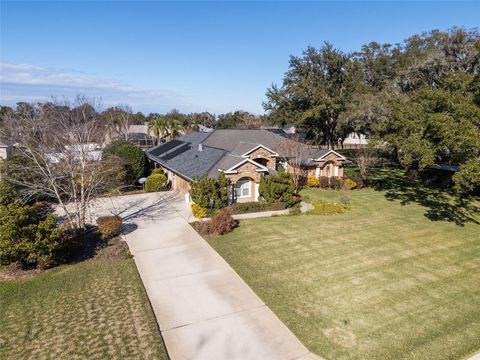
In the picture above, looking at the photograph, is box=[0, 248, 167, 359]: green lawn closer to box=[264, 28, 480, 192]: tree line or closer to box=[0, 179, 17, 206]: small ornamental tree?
box=[0, 179, 17, 206]: small ornamental tree

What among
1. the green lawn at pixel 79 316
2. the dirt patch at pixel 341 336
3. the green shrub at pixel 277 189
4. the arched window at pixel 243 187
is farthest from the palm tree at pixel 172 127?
the dirt patch at pixel 341 336

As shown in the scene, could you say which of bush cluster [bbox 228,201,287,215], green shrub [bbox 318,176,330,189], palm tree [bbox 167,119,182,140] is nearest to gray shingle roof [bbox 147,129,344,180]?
green shrub [bbox 318,176,330,189]

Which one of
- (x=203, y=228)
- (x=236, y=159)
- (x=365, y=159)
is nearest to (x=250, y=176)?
(x=236, y=159)

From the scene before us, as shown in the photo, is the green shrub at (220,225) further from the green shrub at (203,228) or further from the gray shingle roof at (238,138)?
the gray shingle roof at (238,138)

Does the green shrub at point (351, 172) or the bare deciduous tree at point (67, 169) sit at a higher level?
the bare deciduous tree at point (67, 169)

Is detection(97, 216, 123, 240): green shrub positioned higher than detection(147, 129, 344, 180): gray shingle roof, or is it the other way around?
detection(147, 129, 344, 180): gray shingle roof

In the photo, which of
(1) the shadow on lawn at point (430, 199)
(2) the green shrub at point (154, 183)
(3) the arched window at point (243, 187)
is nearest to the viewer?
(1) the shadow on lawn at point (430, 199)
